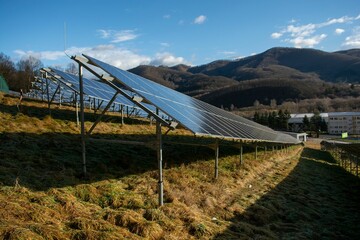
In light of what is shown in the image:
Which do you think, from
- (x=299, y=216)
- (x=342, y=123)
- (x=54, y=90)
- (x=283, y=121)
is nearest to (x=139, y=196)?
(x=299, y=216)

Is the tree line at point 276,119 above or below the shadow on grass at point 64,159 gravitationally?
above

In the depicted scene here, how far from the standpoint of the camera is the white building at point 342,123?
14788 cm

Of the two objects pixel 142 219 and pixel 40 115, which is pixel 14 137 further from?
pixel 142 219

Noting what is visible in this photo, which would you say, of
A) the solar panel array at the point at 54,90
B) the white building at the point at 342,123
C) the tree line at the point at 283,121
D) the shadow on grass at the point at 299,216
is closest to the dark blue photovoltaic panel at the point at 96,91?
the solar panel array at the point at 54,90

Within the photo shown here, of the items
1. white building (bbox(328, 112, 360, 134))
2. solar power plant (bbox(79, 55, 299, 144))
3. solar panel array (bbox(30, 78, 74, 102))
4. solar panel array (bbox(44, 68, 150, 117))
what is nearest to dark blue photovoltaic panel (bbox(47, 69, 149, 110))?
solar panel array (bbox(44, 68, 150, 117))

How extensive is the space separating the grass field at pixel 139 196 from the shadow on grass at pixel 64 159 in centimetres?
4

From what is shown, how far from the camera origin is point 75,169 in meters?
13.9

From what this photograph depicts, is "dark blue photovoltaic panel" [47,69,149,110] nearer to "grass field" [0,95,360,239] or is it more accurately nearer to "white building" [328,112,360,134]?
"grass field" [0,95,360,239]

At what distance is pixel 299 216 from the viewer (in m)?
14.2

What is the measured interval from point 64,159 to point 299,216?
36.6 ft

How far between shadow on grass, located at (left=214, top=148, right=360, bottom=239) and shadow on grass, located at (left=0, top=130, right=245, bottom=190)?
5275 millimetres

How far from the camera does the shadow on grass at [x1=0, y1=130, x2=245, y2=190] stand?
11898 millimetres

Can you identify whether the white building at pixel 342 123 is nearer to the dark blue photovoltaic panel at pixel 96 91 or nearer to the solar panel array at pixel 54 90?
the solar panel array at pixel 54 90

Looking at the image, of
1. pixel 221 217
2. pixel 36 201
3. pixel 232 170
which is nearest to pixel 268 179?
pixel 232 170
